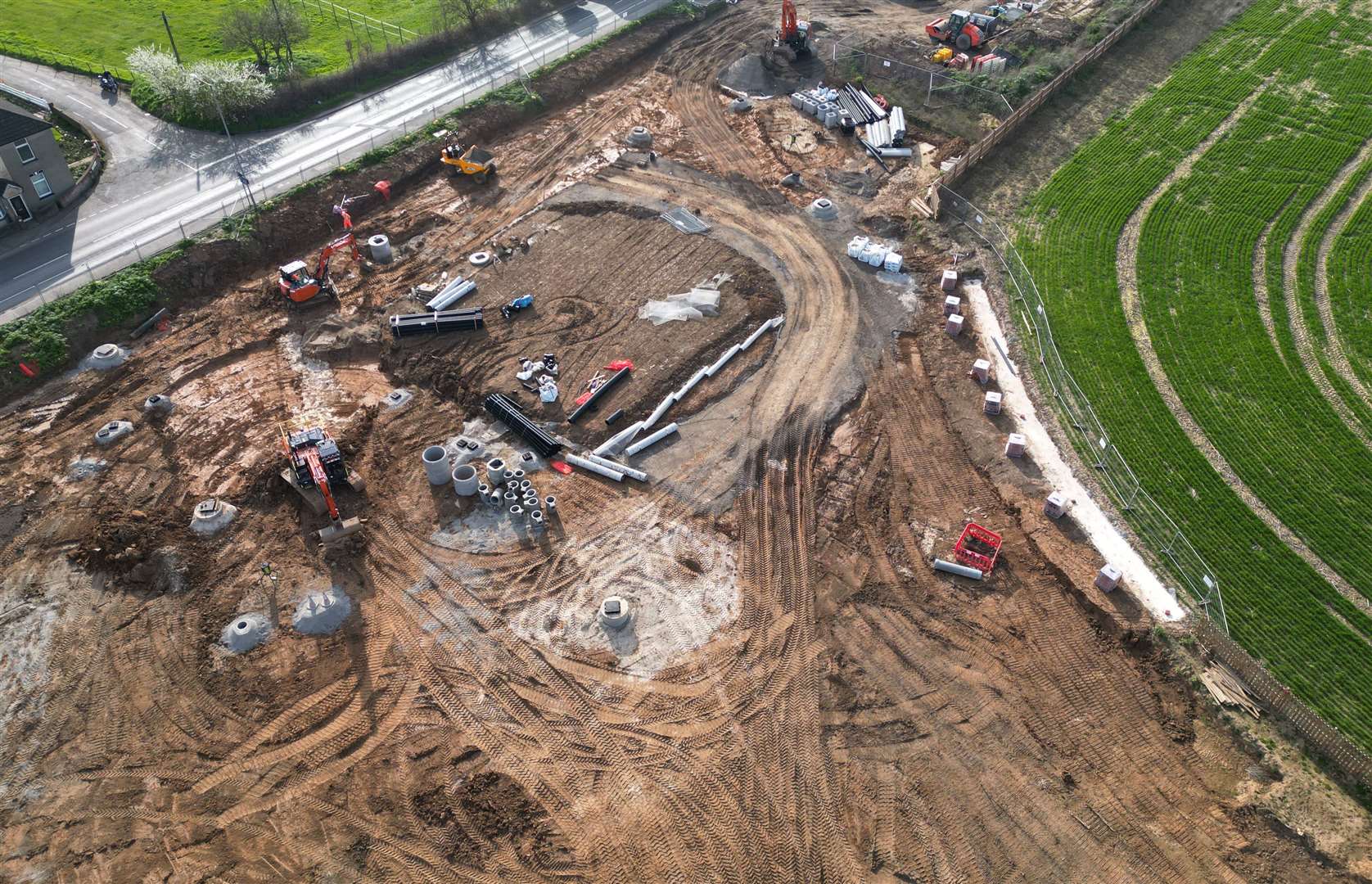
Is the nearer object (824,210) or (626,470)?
(626,470)

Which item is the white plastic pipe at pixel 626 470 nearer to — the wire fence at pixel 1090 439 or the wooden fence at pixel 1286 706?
the wire fence at pixel 1090 439

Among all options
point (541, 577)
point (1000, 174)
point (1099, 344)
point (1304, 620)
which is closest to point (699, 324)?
point (541, 577)

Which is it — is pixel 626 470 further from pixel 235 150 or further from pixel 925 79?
pixel 925 79

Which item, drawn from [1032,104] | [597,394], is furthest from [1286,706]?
[1032,104]

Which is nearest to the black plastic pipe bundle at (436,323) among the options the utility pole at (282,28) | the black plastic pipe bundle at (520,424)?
the black plastic pipe bundle at (520,424)

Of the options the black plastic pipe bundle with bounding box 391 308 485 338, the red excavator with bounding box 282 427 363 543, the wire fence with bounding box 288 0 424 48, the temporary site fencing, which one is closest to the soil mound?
the temporary site fencing

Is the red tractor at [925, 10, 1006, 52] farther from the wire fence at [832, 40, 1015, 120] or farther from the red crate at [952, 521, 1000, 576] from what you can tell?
the red crate at [952, 521, 1000, 576]
